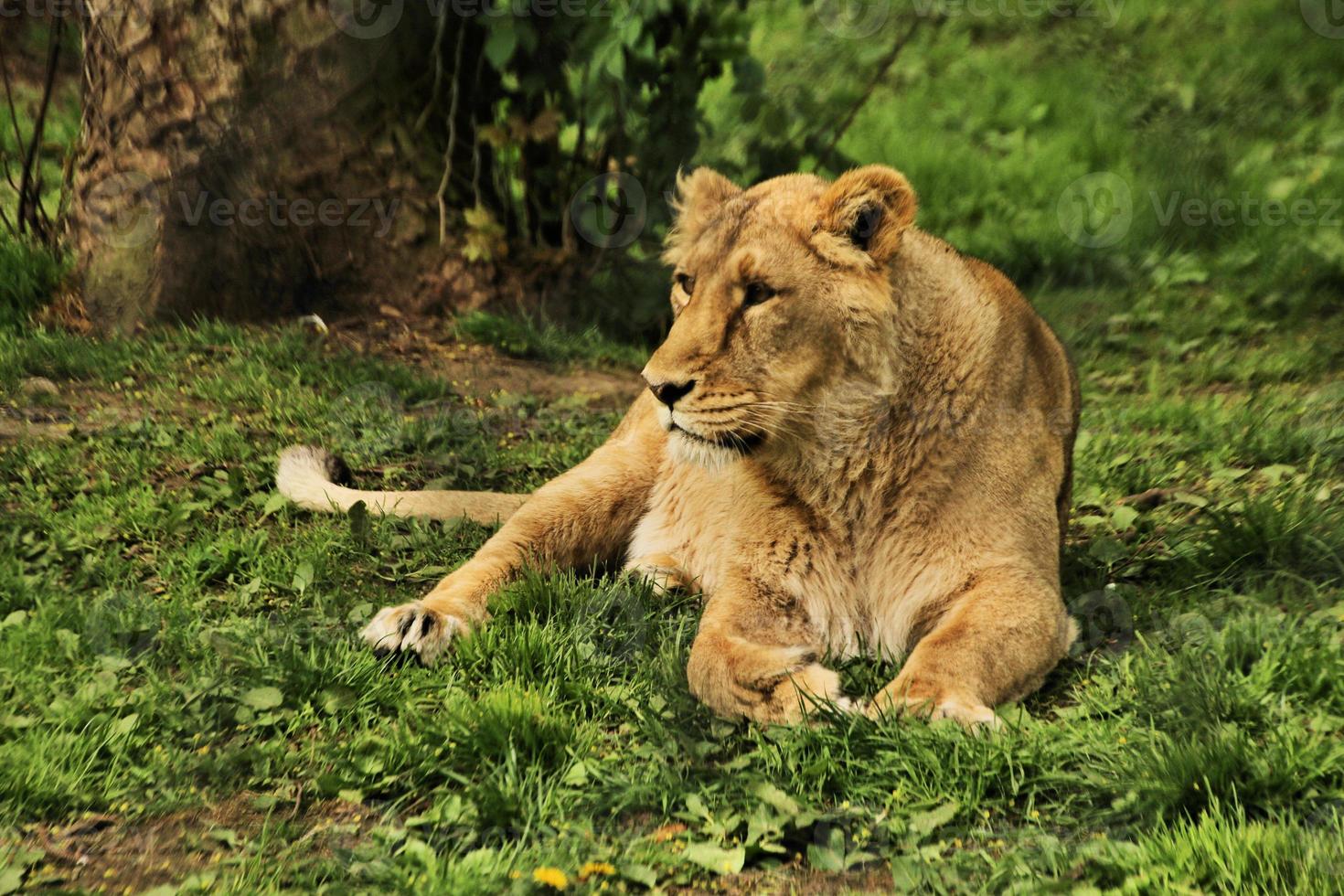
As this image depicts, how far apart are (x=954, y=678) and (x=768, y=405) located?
946mm

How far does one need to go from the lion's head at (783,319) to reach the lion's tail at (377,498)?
1264mm

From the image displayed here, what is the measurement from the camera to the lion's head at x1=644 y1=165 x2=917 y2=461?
12.6ft

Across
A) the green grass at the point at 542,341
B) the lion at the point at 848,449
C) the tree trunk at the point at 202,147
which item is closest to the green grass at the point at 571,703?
the lion at the point at 848,449

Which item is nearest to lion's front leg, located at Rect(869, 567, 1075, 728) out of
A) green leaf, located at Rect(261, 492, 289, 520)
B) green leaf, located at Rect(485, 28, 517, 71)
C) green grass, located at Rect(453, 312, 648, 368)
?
green leaf, located at Rect(261, 492, 289, 520)

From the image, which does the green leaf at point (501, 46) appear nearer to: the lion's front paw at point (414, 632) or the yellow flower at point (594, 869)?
the lion's front paw at point (414, 632)

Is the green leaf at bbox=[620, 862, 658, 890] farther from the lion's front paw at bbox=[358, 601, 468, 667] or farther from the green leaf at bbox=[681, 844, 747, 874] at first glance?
the lion's front paw at bbox=[358, 601, 468, 667]

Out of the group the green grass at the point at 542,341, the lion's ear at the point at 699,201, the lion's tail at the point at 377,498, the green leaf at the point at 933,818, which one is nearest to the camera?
the green leaf at the point at 933,818

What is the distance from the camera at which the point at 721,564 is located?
4238 millimetres

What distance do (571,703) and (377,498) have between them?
162 centimetres

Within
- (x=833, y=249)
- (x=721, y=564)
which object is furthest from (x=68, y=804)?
(x=833, y=249)

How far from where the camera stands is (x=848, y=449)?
399 cm

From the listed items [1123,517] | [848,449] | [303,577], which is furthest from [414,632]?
[1123,517]

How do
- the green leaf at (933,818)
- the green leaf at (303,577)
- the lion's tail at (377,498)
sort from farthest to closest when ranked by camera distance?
the lion's tail at (377,498), the green leaf at (303,577), the green leaf at (933,818)

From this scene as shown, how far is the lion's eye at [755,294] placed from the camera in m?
3.88
